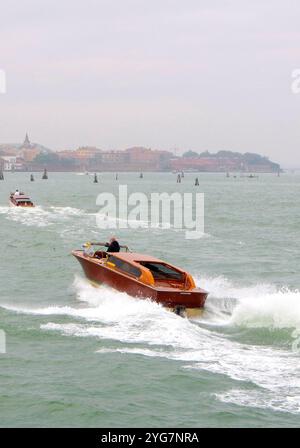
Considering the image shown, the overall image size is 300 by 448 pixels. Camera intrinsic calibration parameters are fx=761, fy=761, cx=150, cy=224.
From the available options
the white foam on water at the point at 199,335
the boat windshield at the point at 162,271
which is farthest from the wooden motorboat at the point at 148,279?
the white foam on water at the point at 199,335

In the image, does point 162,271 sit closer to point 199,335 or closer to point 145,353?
point 199,335

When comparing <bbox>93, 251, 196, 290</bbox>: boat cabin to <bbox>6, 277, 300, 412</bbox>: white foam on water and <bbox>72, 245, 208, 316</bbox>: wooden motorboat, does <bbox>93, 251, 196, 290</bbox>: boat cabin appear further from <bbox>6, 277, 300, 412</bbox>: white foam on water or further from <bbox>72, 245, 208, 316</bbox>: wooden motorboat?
<bbox>6, 277, 300, 412</bbox>: white foam on water

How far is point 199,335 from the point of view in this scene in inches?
738

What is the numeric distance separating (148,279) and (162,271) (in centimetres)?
188

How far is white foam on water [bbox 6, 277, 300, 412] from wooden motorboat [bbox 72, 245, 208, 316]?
313mm

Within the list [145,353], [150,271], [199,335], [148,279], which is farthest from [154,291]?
[145,353]

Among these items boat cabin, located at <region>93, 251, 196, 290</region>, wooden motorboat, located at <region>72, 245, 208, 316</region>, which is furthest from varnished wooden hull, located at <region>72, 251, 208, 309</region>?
boat cabin, located at <region>93, 251, 196, 290</region>

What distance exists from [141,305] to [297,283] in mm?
9327

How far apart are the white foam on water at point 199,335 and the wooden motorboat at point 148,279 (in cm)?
31

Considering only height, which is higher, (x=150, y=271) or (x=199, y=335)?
(x=150, y=271)

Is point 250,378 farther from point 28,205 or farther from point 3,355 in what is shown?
point 28,205

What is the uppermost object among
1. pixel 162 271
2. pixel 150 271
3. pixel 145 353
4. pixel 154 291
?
pixel 150 271

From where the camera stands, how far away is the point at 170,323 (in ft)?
63.5
